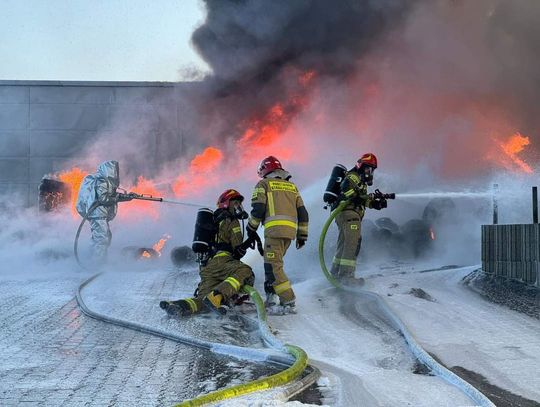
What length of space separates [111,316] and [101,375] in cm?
229

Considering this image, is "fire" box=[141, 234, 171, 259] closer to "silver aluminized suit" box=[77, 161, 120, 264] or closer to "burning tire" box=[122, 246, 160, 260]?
"burning tire" box=[122, 246, 160, 260]

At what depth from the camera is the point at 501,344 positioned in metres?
5.64

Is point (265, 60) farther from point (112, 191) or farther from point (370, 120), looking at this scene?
point (112, 191)

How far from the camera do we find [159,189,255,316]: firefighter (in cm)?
693

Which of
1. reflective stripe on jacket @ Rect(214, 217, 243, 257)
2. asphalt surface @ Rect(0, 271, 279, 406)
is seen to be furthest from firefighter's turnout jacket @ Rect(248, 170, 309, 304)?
asphalt surface @ Rect(0, 271, 279, 406)

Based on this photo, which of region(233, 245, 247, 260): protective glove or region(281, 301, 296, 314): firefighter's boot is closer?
region(281, 301, 296, 314): firefighter's boot

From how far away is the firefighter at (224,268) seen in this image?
693cm

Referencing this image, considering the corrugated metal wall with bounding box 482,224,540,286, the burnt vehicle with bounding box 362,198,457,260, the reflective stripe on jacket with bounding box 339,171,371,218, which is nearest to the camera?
the corrugated metal wall with bounding box 482,224,540,286

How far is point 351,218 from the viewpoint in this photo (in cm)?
898

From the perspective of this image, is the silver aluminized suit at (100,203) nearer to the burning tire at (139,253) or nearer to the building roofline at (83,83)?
the burning tire at (139,253)

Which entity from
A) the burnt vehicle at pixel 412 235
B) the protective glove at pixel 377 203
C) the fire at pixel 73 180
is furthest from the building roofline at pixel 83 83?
the protective glove at pixel 377 203

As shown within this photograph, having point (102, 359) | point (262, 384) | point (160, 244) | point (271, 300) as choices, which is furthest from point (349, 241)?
point (160, 244)

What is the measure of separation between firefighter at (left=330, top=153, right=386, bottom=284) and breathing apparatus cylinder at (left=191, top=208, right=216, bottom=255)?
214cm

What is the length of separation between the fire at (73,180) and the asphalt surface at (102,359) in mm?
8212
